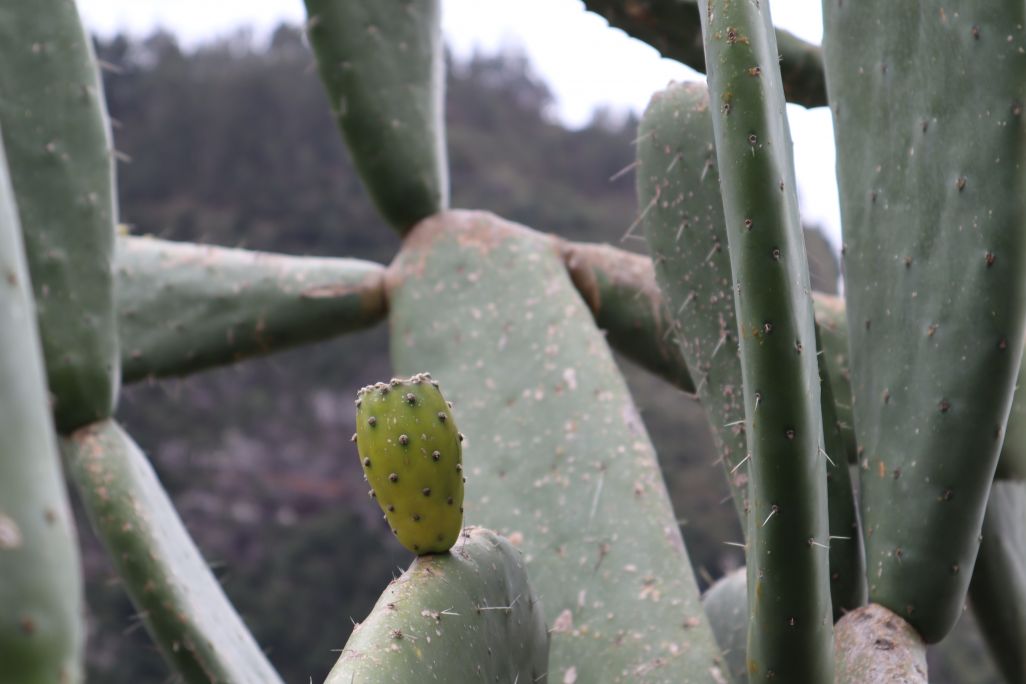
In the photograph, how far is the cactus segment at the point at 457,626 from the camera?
3.14ft

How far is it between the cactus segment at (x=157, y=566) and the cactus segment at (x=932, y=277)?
0.84 meters

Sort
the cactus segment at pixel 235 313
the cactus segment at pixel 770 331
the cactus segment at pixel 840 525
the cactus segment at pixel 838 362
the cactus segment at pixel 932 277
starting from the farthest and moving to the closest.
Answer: the cactus segment at pixel 235 313 < the cactus segment at pixel 838 362 < the cactus segment at pixel 840 525 < the cactus segment at pixel 932 277 < the cactus segment at pixel 770 331

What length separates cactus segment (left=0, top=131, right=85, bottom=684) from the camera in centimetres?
46

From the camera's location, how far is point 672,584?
4.94 ft

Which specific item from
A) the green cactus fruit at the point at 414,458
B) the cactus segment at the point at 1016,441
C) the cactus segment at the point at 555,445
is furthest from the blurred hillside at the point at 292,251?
the green cactus fruit at the point at 414,458

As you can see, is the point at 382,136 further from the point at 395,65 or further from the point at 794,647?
the point at 794,647

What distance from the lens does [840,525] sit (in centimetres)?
126

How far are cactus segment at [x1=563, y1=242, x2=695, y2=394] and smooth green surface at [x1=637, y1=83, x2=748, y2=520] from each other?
2.24 ft

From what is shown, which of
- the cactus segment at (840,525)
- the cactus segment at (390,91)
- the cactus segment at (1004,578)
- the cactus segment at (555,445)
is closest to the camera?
the cactus segment at (840,525)

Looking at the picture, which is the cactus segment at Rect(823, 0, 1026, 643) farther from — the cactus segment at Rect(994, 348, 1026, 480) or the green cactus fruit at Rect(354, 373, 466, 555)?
the green cactus fruit at Rect(354, 373, 466, 555)

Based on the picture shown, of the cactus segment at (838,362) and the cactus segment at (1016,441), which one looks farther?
the cactus segment at (838,362)

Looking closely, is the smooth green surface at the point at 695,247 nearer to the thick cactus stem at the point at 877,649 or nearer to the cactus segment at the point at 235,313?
the thick cactus stem at the point at 877,649

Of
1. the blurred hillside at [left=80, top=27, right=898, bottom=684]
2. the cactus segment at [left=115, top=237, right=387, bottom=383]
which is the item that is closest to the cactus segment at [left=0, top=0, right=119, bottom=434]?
the cactus segment at [left=115, top=237, right=387, bottom=383]

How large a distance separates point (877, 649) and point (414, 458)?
17.4 inches
